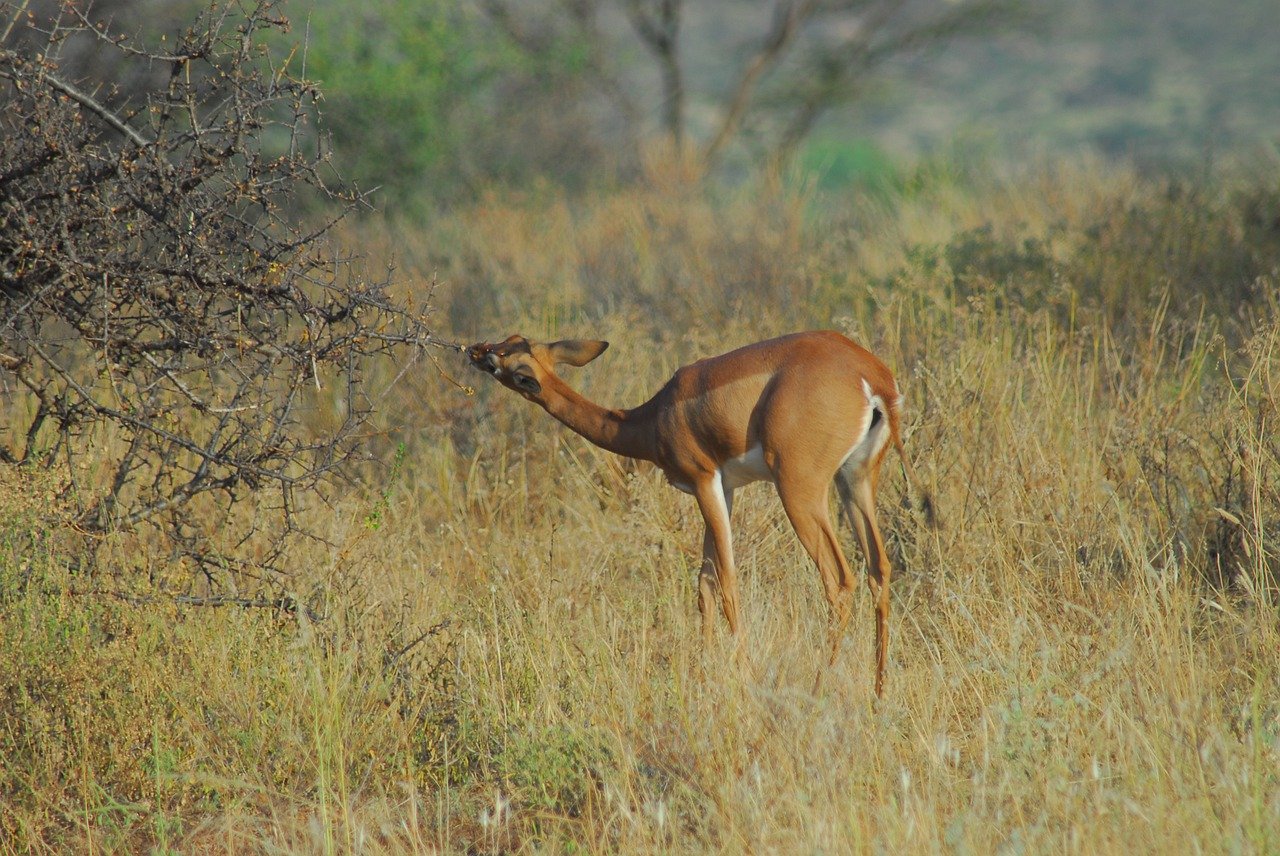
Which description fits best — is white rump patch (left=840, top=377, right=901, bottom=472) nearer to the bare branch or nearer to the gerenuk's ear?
the gerenuk's ear

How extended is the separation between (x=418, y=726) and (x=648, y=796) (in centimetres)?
98

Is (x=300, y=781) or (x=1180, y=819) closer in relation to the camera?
(x=1180, y=819)

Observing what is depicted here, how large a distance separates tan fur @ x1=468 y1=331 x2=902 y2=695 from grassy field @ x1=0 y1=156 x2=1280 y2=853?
0.75ft

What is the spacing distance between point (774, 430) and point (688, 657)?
83 cm

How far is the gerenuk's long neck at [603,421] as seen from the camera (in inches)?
205

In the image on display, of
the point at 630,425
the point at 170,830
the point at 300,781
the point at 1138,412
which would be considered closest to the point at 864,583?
the point at 630,425

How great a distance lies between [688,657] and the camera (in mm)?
4605

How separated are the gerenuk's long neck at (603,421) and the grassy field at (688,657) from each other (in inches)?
18.4

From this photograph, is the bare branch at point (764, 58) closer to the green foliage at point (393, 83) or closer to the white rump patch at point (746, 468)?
the green foliage at point (393, 83)

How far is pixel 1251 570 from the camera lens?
5.21m

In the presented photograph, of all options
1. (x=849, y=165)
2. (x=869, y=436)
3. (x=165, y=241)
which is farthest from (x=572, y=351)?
(x=849, y=165)

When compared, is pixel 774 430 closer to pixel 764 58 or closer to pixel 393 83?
pixel 393 83

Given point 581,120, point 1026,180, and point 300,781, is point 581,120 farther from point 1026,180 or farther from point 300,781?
point 300,781

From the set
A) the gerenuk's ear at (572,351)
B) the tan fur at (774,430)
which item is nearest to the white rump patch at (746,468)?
the tan fur at (774,430)
